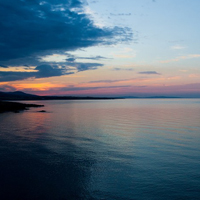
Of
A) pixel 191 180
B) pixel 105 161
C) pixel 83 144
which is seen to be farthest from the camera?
pixel 83 144

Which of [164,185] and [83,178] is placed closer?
[164,185]

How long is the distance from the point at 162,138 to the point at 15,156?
19045 mm

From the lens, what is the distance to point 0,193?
39.4 feet

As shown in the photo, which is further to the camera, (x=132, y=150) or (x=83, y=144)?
(x=83, y=144)

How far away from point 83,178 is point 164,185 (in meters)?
5.54

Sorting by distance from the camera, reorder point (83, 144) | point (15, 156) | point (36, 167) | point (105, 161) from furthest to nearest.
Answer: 1. point (83, 144)
2. point (15, 156)
3. point (105, 161)
4. point (36, 167)

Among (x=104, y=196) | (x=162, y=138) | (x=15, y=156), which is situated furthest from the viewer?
(x=162, y=138)

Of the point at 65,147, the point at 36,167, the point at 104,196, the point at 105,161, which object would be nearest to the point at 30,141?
the point at 65,147

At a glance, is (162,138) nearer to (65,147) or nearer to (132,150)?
(132,150)

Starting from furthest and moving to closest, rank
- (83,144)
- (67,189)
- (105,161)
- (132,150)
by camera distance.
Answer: (83,144) < (132,150) < (105,161) < (67,189)

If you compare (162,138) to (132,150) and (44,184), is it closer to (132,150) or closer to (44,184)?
(132,150)

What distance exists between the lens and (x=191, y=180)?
14.0 meters

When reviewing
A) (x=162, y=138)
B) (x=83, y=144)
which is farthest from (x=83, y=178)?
(x=162, y=138)

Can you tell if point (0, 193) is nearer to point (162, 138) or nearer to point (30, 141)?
point (30, 141)
